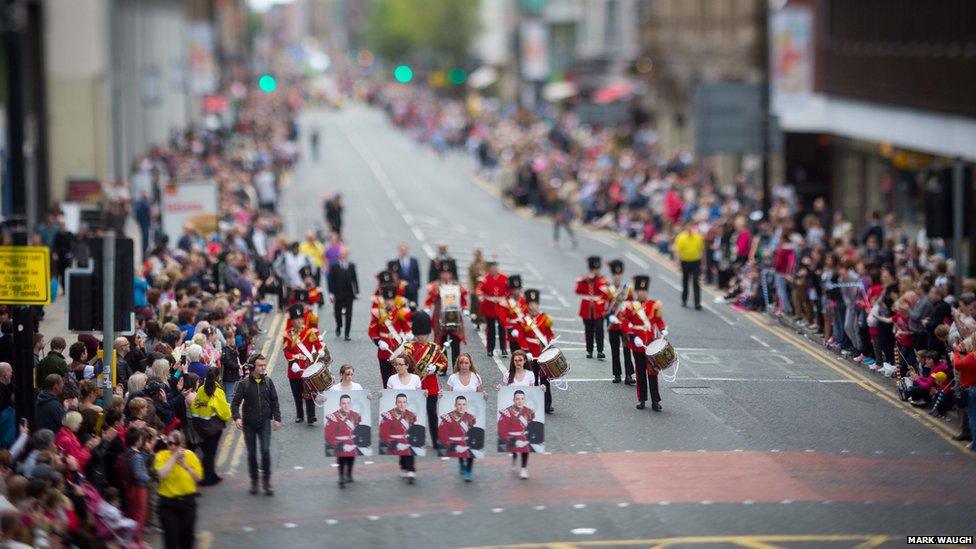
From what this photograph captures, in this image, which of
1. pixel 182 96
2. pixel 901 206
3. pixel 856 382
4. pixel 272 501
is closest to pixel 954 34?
pixel 901 206

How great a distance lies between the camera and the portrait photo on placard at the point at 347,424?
66.5 ft

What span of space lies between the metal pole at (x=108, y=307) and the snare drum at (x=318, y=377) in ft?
8.37

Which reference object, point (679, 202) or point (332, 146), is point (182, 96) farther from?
point (679, 202)

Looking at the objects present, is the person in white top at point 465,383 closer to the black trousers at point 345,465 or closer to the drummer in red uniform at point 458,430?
the drummer in red uniform at point 458,430

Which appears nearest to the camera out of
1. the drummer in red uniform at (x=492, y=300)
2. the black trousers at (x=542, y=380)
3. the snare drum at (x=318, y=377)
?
the snare drum at (x=318, y=377)

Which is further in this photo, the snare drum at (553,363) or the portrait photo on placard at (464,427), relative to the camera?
the snare drum at (553,363)

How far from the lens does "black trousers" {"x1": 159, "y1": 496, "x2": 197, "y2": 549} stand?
17625mm

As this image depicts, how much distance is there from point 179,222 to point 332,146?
177 feet

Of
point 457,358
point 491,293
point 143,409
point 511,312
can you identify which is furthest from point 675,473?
point 491,293

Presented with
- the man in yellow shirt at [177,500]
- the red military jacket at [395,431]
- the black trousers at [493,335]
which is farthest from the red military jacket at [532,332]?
the man in yellow shirt at [177,500]

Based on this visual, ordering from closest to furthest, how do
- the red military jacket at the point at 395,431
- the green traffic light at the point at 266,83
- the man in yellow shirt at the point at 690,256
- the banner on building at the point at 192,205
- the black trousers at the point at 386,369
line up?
the red military jacket at the point at 395,431 → the black trousers at the point at 386,369 → the man in yellow shirt at the point at 690,256 → the banner on building at the point at 192,205 → the green traffic light at the point at 266,83

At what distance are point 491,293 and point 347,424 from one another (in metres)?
Answer: 8.74

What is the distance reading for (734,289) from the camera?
35281 millimetres

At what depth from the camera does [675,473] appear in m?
21.1
